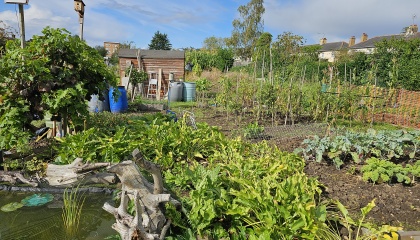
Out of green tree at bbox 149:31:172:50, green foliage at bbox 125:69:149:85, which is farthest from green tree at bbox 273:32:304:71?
green tree at bbox 149:31:172:50

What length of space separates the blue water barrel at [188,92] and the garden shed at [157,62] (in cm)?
176

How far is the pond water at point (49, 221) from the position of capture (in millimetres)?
2828

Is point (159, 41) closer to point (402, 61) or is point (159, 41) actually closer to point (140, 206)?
point (402, 61)

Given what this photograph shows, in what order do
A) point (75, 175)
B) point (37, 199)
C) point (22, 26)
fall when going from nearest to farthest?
point (37, 199)
point (75, 175)
point (22, 26)

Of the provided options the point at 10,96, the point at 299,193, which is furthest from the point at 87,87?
the point at 299,193

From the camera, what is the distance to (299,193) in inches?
108

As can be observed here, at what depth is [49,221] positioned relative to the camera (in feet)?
10.0

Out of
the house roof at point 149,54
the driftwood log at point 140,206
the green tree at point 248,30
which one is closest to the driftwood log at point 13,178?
the driftwood log at point 140,206

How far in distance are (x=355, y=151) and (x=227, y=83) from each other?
5.20 m

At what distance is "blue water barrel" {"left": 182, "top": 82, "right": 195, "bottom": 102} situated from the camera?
13820 millimetres

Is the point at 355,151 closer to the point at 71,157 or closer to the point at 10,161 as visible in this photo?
the point at 71,157

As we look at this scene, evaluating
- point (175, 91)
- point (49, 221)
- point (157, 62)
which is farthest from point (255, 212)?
point (157, 62)

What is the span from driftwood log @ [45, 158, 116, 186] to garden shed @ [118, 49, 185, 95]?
38.6 ft

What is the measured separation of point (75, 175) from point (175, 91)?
996 centimetres
